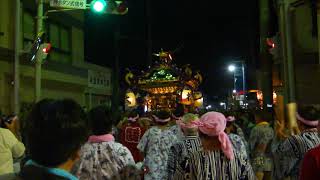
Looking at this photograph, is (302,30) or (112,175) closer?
(112,175)

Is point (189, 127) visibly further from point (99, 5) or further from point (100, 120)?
point (99, 5)

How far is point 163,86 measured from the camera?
31.1m

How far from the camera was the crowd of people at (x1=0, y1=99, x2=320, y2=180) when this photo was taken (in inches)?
107

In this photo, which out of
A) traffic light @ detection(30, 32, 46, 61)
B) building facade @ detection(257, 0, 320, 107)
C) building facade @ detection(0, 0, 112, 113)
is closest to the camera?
building facade @ detection(257, 0, 320, 107)

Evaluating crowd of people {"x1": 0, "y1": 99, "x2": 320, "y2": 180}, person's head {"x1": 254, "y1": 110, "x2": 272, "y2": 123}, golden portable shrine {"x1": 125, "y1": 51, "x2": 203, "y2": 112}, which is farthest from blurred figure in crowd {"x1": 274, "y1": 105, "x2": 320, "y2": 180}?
golden portable shrine {"x1": 125, "y1": 51, "x2": 203, "y2": 112}

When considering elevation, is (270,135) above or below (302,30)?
below

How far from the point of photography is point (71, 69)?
27.0 m

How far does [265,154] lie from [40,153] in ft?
31.4

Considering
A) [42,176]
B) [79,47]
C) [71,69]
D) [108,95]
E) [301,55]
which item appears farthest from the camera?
[108,95]

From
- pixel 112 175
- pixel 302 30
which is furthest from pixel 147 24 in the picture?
pixel 112 175

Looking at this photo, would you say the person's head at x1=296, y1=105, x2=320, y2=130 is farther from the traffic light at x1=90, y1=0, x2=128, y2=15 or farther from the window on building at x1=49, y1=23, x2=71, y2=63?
the window on building at x1=49, y1=23, x2=71, y2=63

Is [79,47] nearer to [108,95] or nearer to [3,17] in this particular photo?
[108,95]

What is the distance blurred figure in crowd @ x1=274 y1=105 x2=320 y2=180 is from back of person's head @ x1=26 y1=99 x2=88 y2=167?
4.17 m

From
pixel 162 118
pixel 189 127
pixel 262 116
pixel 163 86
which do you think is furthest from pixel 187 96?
pixel 189 127
